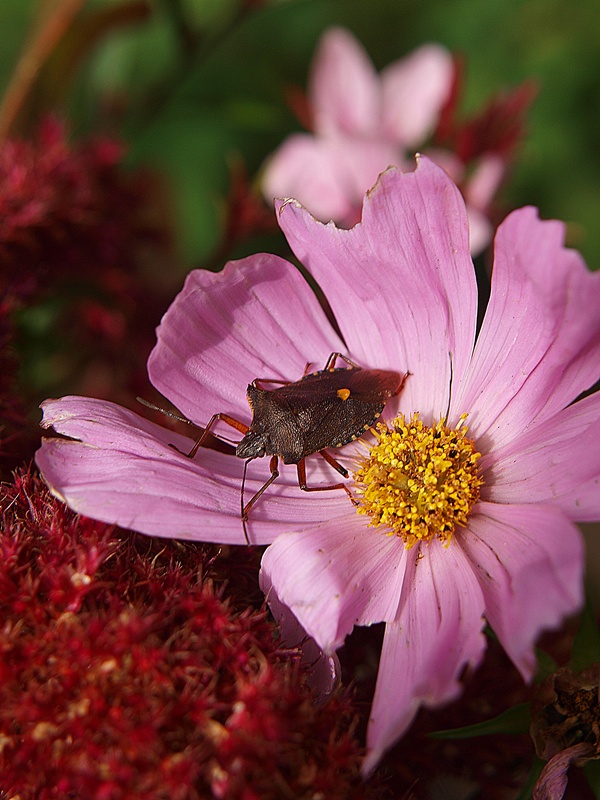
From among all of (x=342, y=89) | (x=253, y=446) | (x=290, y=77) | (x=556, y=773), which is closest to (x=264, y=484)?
(x=253, y=446)

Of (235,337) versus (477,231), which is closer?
(235,337)

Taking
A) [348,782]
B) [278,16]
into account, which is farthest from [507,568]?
[278,16]

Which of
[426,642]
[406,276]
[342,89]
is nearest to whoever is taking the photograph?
[426,642]

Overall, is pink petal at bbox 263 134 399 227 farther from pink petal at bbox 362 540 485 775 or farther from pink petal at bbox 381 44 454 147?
pink petal at bbox 362 540 485 775

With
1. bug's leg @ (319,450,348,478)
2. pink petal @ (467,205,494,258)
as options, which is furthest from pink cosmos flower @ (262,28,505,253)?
bug's leg @ (319,450,348,478)

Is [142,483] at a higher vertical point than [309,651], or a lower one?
higher

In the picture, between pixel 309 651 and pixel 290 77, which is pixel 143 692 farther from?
pixel 290 77

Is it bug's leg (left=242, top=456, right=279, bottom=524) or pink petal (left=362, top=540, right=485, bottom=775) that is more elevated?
bug's leg (left=242, top=456, right=279, bottom=524)

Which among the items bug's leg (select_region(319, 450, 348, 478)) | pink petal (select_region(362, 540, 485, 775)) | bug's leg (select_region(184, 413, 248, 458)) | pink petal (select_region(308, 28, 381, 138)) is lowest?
pink petal (select_region(362, 540, 485, 775))
